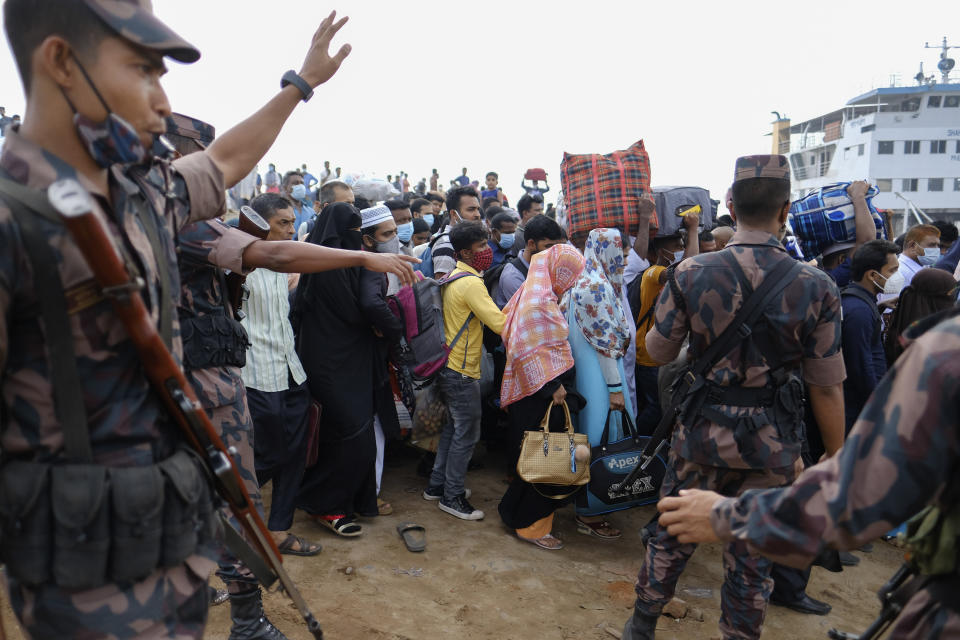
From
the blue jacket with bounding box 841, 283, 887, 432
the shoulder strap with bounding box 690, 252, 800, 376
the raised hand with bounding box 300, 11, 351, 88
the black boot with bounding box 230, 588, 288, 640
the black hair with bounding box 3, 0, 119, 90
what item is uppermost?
the raised hand with bounding box 300, 11, 351, 88

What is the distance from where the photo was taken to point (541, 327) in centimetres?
400

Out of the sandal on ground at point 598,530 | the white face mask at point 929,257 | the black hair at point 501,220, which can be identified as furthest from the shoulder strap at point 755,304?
the white face mask at point 929,257

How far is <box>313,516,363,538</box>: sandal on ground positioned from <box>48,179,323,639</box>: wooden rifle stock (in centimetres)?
248

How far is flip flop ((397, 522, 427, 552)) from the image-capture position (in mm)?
4030

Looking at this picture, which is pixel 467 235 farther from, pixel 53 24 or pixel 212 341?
pixel 53 24

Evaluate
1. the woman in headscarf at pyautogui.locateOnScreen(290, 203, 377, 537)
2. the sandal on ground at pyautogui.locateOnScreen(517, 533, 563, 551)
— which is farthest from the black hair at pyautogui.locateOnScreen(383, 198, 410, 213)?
the sandal on ground at pyautogui.locateOnScreen(517, 533, 563, 551)

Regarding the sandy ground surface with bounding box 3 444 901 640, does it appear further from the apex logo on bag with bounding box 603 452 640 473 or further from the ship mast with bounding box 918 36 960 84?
the ship mast with bounding box 918 36 960 84

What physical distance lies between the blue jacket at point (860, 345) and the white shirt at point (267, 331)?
3.53 metres

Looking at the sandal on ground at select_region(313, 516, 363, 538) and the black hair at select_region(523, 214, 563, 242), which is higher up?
the black hair at select_region(523, 214, 563, 242)

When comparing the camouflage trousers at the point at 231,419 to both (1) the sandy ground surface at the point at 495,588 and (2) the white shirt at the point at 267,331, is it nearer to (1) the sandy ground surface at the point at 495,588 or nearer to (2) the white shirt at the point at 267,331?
(1) the sandy ground surface at the point at 495,588

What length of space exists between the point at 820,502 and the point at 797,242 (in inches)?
165

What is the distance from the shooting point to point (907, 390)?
3.62 feet

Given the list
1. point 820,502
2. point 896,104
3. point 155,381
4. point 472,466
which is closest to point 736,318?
point 820,502

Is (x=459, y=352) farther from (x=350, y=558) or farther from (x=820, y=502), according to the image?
(x=820, y=502)
